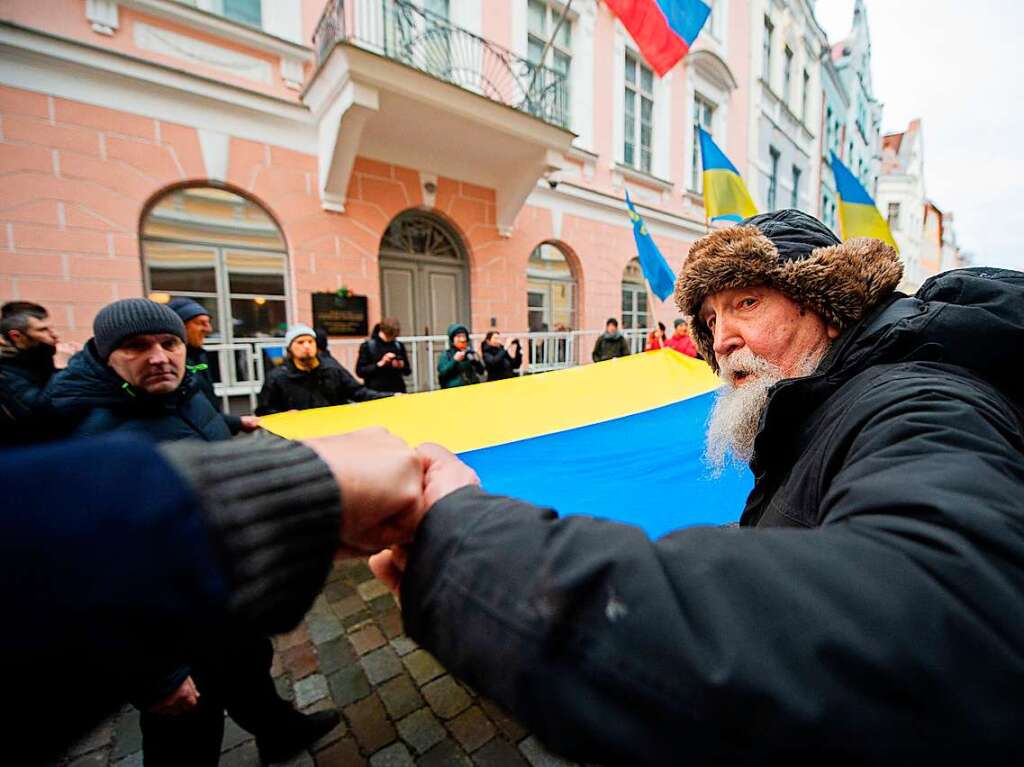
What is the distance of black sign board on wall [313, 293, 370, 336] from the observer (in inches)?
241

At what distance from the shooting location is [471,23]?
7.18 meters

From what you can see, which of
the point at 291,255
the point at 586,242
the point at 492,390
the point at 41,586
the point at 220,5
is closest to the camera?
the point at 41,586

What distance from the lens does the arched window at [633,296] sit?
10625 millimetres

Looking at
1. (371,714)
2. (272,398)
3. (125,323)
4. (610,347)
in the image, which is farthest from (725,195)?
(371,714)

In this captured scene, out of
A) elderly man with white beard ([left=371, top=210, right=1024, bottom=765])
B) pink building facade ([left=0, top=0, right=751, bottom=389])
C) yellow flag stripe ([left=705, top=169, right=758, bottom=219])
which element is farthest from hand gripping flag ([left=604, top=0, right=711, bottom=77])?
elderly man with white beard ([left=371, top=210, right=1024, bottom=765])

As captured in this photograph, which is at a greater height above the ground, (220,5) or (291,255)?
(220,5)

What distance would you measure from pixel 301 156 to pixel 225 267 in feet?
5.91

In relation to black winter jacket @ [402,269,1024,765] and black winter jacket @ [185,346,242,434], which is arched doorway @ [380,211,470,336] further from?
black winter jacket @ [402,269,1024,765]

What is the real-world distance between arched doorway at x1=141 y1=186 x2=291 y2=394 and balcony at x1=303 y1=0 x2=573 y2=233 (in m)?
1.15

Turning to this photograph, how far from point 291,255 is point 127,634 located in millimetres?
6511

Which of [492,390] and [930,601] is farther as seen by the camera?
[492,390]

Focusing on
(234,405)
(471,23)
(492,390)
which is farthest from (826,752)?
(471,23)

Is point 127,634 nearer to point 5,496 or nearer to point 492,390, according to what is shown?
point 5,496

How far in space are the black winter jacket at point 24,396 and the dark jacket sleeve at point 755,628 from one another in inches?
92.6
